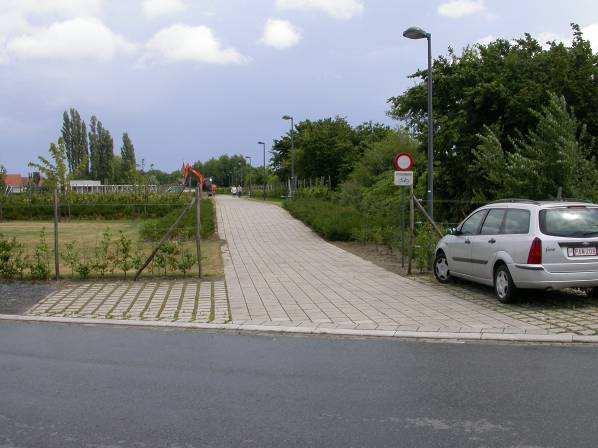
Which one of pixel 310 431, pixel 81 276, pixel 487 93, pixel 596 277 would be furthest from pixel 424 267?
pixel 487 93

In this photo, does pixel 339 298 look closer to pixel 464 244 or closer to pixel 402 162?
pixel 464 244

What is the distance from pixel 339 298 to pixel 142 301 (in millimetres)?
3084

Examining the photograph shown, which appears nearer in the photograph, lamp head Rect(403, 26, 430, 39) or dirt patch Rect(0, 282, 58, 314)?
dirt patch Rect(0, 282, 58, 314)

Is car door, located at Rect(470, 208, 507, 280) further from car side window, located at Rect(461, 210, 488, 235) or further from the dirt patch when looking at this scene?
the dirt patch

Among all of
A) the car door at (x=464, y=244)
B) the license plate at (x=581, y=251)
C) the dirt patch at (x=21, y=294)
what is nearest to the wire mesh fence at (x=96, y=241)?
the dirt patch at (x=21, y=294)

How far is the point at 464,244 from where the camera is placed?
11172 mm

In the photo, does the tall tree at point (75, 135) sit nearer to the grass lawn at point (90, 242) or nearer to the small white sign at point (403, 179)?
the grass lawn at point (90, 242)

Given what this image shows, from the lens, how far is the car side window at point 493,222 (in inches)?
406

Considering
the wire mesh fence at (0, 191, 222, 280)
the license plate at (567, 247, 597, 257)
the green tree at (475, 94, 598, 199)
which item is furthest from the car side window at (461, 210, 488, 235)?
the wire mesh fence at (0, 191, 222, 280)

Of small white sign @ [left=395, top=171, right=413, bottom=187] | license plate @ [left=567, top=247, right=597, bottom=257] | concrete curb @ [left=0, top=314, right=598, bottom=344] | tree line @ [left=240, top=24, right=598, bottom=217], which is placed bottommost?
concrete curb @ [left=0, top=314, right=598, bottom=344]

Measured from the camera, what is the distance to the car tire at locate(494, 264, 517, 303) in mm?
9531

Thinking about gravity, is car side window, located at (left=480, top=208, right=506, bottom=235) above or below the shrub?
above

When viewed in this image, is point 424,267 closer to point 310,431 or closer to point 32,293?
point 32,293

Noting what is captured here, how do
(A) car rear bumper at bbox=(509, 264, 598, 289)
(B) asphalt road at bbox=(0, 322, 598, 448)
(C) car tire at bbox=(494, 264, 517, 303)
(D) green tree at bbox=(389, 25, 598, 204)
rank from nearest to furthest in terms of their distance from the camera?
1. (B) asphalt road at bbox=(0, 322, 598, 448)
2. (A) car rear bumper at bbox=(509, 264, 598, 289)
3. (C) car tire at bbox=(494, 264, 517, 303)
4. (D) green tree at bbox=(389, 25, 598, 204)
